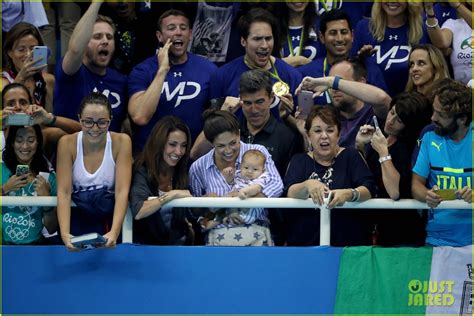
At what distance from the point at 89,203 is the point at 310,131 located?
5.26ft

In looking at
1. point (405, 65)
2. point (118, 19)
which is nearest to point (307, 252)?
point (405, 65)

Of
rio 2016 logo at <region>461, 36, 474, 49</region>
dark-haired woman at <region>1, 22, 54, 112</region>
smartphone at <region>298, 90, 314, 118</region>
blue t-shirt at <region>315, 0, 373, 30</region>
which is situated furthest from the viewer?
blue t-shirt at <region>315, 0, 373, 30</region>

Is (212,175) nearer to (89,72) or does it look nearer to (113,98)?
(113,98)

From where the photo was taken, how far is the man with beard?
8359 millimetres

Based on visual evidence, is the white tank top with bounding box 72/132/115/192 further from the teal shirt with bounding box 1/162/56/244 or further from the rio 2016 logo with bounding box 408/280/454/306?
the rio 2016 logo with bounding box 408/280/454/306

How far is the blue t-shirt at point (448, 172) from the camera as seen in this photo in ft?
25.6

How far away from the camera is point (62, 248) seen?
314 inches

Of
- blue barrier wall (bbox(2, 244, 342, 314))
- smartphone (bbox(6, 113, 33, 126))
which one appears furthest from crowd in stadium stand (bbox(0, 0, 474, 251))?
blue barrier wall (bbox(2, 244, 342, 314))

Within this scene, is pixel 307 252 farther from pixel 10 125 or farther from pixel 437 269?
pixel 10 125

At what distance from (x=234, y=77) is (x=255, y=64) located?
0.19 metres

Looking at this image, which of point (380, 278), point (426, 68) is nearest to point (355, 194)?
point (380, 278)

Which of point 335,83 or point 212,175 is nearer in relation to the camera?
point 212,175

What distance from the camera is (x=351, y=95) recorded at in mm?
8430

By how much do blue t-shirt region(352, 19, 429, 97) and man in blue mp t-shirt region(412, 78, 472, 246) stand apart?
50.1 inches
